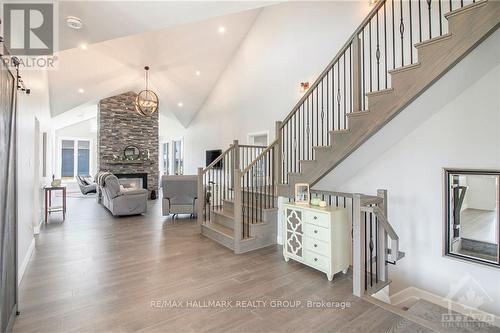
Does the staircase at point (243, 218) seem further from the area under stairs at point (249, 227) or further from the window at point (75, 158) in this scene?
the window at point (75, 158)

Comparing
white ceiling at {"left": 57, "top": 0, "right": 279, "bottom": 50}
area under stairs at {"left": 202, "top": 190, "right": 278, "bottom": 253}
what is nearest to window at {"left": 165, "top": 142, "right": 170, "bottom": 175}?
area under stairs at {"left": 202, "top": 190, "right": 278, "bottom": 253}

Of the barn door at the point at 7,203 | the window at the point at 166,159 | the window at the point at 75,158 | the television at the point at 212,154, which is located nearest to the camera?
the barn door at the point at 7,203

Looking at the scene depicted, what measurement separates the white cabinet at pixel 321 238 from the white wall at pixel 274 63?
2817mm

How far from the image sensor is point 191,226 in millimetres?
5531

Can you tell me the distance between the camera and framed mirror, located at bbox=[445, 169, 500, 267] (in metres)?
2.62

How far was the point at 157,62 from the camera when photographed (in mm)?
7047

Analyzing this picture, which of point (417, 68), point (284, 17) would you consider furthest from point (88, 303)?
point (284, 17)

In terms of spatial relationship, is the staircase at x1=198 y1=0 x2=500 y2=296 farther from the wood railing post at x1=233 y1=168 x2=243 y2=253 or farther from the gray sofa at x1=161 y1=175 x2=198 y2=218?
the gray sofa at x1=161 y1=175 x2=198 y2=218

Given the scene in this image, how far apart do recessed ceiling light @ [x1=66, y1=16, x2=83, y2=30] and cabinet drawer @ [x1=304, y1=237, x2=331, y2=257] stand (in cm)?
383

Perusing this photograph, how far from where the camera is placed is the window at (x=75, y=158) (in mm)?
11688

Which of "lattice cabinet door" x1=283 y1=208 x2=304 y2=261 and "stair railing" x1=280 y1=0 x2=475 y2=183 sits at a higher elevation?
"stair railing" x1=280 y1=0 x2=475 y2=183

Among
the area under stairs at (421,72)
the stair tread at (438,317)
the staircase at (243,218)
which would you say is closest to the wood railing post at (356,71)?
the area under stairs at (421,72)
